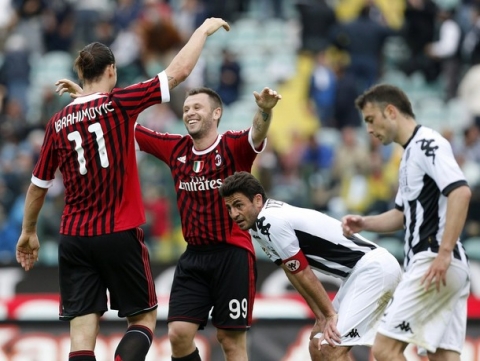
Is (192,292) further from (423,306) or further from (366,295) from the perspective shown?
(423,306)

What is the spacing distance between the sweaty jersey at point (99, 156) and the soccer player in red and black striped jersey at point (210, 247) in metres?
0.73

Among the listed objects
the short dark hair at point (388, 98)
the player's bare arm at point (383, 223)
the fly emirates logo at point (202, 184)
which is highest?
the short dark hair at point (388, 98)

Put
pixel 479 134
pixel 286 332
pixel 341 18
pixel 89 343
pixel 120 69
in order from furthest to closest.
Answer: pixel 341 18
pixel 120 69
pixel 479 134
pixel 286 332
pixel 89 343

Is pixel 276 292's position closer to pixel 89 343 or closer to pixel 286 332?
pixel 286 332

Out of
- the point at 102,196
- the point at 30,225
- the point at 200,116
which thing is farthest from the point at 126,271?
the point at 200,116

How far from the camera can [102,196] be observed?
23.7 feet

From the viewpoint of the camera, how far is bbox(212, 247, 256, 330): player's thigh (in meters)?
7.95

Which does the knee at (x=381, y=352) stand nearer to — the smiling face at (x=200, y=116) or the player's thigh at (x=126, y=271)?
the player's thigh at (x=126, y=271)

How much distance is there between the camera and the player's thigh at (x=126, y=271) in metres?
7.23

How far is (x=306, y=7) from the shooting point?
1856 cm

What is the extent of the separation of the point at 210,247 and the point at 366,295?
124cm

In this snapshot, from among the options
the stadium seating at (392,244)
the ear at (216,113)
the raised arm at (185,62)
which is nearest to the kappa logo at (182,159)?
the ear at (216,113)

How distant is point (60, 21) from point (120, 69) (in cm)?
185

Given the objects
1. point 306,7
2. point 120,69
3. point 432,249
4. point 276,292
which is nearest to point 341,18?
point 306,7
